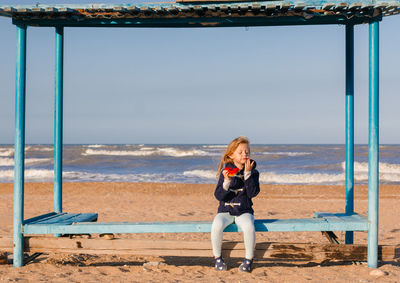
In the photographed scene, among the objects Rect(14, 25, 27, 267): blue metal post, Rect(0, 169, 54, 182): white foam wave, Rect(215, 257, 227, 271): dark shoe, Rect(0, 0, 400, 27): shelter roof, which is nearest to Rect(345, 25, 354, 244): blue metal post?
Rect(0, 0, 400, 27): shelter roof

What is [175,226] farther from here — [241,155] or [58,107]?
[58,107]

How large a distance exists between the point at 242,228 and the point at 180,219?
15.8ft

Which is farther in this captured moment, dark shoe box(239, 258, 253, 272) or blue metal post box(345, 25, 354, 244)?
blue metal post box(345, 25, 354, 244)

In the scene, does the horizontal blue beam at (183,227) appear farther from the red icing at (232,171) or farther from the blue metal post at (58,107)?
the blue metal post at (58,107)

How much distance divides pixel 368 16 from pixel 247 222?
8.64 feet

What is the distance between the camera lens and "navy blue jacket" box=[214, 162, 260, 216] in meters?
4.76

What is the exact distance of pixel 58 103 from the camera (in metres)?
5.59

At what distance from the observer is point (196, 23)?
4.96 meters

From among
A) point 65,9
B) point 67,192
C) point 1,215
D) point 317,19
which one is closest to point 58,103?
point 65,9

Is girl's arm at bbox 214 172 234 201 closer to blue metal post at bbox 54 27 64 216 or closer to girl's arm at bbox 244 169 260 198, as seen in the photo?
girl's arm at bbox 244 169 260 198

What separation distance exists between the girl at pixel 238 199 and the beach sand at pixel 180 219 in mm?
302

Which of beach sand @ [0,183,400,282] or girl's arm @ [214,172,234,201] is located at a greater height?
girl's arm @ [214,172,234,201]

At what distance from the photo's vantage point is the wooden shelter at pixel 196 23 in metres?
4.56

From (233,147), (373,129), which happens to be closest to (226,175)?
(233,147)
